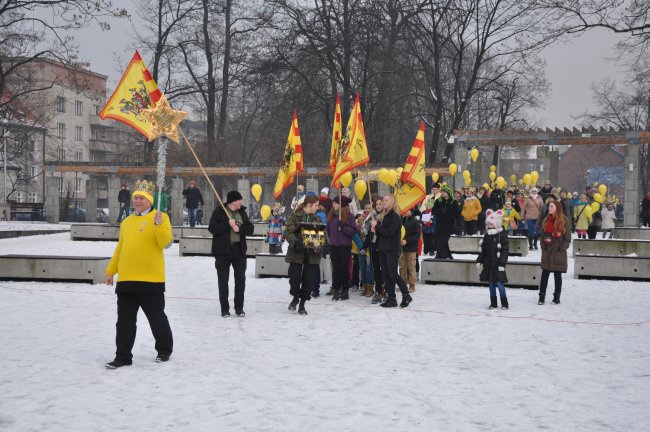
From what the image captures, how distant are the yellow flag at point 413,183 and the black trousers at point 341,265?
4.60 ft

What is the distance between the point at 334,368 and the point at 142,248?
232 centimetres

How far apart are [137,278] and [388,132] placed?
1212 inches

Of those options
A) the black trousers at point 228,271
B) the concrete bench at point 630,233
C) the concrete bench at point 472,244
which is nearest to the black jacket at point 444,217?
the concrete bench at point 472,244

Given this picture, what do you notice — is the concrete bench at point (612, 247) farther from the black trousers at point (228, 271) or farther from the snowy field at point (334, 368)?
the black trousers at point (228, 271)

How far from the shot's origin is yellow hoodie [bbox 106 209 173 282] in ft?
25.4

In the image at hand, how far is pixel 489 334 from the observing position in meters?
9.84

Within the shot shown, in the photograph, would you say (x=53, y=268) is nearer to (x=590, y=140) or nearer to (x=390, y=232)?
(x=390, y=232)

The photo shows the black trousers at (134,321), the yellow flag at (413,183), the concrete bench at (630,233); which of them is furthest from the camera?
the concrete bench at (630,233)

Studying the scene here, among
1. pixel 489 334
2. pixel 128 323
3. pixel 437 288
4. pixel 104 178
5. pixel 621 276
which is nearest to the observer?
pixel 128 323

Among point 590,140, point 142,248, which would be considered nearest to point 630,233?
point 590,140

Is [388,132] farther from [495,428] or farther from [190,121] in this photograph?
[190,121]

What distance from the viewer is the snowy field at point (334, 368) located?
606 cm

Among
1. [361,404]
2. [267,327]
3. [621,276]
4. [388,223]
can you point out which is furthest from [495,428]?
[621,276]

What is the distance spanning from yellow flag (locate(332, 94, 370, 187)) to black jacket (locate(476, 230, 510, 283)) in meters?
3.07
